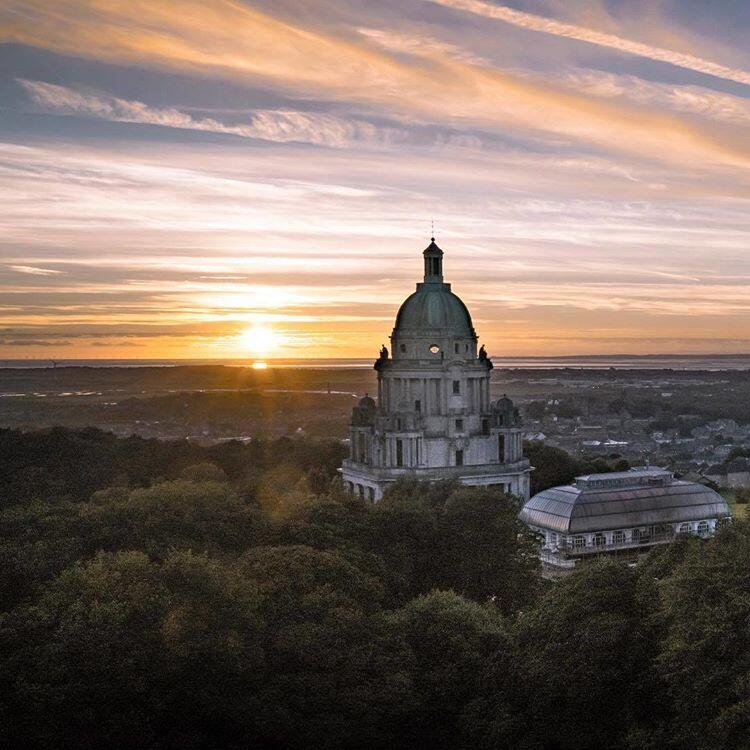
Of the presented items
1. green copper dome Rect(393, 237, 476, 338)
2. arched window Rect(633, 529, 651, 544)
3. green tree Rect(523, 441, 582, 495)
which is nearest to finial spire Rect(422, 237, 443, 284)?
green copper dome Rect(393, 237, 476, 338)

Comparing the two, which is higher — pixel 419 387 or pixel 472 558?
pixel 419 387

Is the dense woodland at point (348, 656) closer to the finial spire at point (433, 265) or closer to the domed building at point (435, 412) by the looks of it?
the domed building at point (435, 412)

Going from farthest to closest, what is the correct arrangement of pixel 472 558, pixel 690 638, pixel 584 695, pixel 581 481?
pixel 581 481, pixel 472 558, pixel 584 695, pixel 690 638

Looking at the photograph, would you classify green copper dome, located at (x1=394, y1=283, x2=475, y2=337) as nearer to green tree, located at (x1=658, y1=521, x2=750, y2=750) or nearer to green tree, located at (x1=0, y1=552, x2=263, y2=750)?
green tree, located at (x1=0, y1=552, x2=263, y2=750)

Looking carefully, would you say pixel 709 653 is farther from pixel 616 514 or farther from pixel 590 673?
pixel 616 514

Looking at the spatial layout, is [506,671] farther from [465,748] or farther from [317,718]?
[317,718]

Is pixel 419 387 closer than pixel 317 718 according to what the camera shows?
No

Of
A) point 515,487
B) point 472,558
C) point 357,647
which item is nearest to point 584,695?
point 357,647
